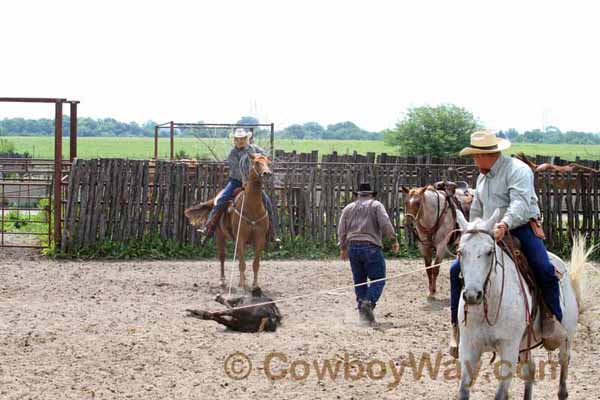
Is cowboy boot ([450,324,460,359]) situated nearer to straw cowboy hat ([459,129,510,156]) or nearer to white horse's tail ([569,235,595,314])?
white horse's tail ([569,235,595,314])

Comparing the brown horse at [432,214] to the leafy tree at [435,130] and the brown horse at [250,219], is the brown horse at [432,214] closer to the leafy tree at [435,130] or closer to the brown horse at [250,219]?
the brown horse at [250,219]

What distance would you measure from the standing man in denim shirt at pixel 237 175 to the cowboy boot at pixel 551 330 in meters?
6.33

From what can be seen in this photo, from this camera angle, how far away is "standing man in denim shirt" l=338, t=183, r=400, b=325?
10477mm

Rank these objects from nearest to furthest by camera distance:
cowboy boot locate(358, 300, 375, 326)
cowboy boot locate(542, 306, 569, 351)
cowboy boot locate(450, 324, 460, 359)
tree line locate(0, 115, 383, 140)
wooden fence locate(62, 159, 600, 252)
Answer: cowboy boot locate(542, 306, 569, 351) < cowboy boot locate(450, 324, 460, 359) < cowboy boot locate(358, 300, 375, 326) < wooden fence locate(62, 159, 600, 252) < tree line locate(0, 115, 383, 140)

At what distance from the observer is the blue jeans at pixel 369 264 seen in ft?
34.4

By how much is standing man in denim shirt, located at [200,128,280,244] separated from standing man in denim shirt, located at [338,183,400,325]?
2330mm

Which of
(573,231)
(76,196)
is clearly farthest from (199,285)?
(573,231)

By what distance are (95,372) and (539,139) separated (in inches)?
5041

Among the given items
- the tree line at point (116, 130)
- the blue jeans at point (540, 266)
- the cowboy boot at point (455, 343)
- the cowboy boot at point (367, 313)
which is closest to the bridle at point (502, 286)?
the blue jeans at point (540, 266)

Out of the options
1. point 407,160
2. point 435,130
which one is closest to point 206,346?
point 407,160

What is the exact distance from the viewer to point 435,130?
1700 inches

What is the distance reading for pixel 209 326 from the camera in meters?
9.93

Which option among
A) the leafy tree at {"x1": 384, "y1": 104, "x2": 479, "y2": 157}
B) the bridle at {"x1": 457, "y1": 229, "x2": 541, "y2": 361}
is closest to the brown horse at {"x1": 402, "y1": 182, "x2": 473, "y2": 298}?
the bridle at {"x1": 457, "y1": 229, "x2": 541, "y2": 361}

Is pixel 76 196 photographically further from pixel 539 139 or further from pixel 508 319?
pixel 539 139
